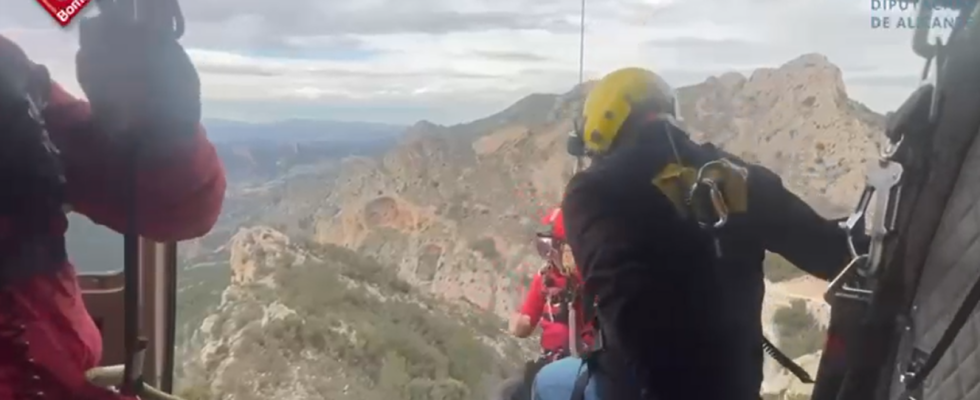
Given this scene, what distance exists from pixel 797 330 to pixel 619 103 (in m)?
0.53

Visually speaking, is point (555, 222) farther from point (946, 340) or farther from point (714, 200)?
point (946, 340)

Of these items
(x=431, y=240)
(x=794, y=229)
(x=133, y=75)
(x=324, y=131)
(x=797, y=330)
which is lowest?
(x=797, y=330)

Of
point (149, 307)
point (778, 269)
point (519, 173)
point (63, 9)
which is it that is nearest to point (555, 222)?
point (519, 173)

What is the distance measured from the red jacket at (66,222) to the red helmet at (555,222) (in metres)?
0.60

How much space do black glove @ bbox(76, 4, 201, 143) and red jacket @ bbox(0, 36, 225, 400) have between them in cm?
3

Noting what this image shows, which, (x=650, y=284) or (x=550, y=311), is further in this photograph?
(x=550, y=311)

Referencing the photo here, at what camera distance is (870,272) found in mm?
1254

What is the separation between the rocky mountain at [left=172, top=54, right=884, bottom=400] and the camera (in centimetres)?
160

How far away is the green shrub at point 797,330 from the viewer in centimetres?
163

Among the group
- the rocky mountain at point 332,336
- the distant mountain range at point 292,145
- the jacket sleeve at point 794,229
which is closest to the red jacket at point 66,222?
the distant mountain range at point 292,145

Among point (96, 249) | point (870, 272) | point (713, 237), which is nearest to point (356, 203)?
point (96, 249)

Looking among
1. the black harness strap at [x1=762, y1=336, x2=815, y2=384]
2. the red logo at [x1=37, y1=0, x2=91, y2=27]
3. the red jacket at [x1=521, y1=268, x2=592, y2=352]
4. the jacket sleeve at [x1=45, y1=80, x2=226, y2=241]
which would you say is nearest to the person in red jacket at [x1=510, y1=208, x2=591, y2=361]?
the red jacket at [x1=521, y1=268, x2=592, y2=352]

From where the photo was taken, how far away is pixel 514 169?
68.5 inches

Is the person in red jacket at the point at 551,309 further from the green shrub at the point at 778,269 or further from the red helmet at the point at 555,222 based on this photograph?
the green shrub at the point at 778,269
